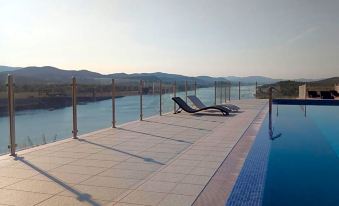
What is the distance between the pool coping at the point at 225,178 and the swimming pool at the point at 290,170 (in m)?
0.07

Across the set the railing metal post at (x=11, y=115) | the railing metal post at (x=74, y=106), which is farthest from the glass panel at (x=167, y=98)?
the railing metal post at (x=11, y=115)

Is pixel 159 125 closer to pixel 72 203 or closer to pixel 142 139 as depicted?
pixel 142 139

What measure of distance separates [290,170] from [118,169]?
2.42 m

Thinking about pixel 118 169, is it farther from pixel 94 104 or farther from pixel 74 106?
pixel 94 104

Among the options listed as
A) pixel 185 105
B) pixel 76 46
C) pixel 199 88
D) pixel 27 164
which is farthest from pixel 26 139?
pixel 199 88

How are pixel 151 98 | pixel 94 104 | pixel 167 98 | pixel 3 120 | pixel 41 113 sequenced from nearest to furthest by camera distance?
pixel 3 120
pixel 41 113
pixel 94 104
pixel 151 98
pixel 167 98

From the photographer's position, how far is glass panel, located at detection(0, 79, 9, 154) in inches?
204

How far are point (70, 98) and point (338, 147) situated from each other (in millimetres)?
4977

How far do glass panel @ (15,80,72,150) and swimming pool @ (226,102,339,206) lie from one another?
322 centimetres

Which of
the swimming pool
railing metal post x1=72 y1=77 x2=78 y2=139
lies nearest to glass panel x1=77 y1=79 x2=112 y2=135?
railing metal post x1=72 y1=77 x2=78 y2=139

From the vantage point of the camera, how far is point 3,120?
5.21 m

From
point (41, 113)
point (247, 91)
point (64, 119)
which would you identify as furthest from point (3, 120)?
point (247, 91)

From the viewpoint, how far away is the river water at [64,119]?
550 cm

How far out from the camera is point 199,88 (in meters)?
14.5
